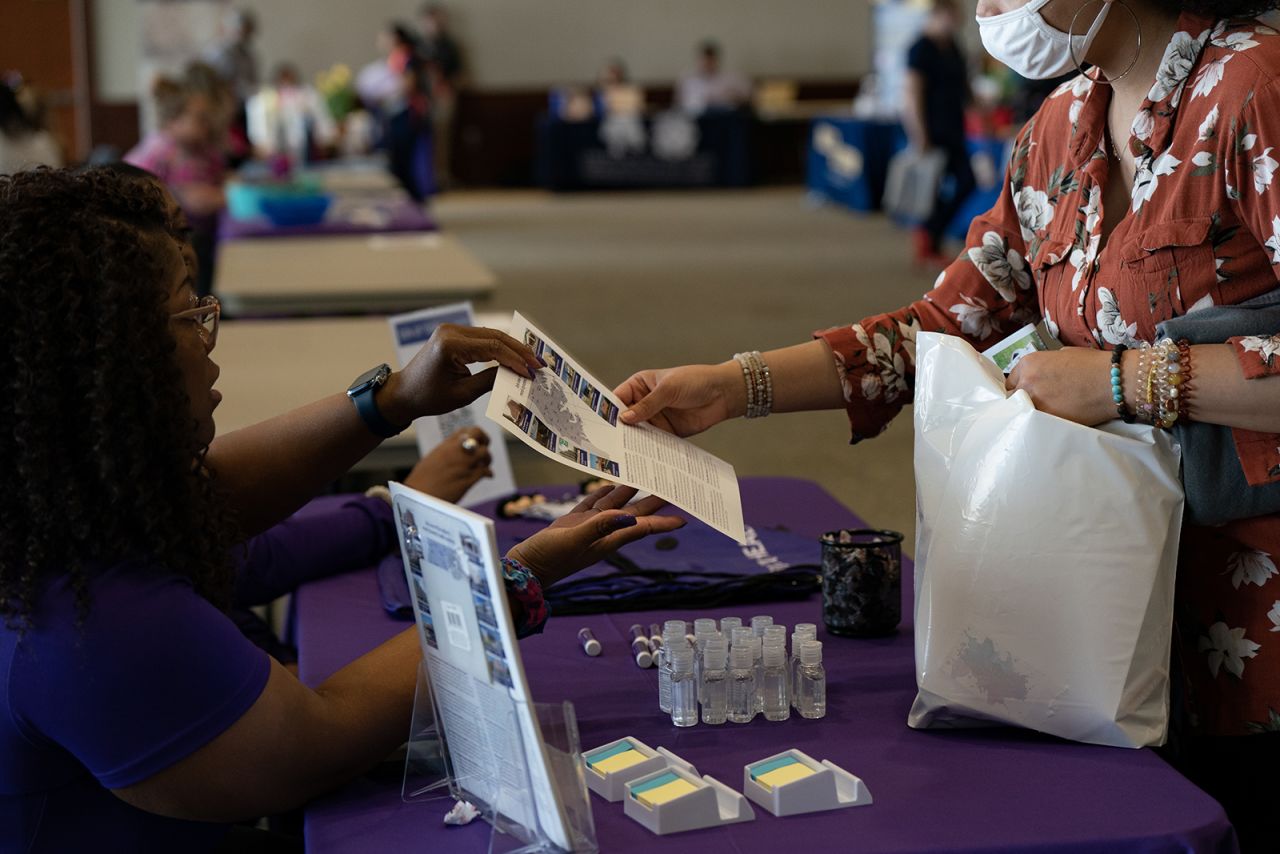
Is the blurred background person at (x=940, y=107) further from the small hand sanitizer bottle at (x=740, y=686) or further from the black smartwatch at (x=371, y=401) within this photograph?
the small hand sanitizer bottle at (x=740, y=686)

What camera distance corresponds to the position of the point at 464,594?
3.87 ft

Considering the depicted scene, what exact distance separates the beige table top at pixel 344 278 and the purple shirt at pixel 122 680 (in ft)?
9.22

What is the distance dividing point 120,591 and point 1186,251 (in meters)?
1.04

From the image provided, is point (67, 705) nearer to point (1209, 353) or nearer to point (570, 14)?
point (1209, 353)

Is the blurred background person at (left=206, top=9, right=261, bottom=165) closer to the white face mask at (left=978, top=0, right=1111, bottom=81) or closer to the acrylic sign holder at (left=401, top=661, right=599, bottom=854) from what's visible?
the white face mask at (left=978, top=0, right=1111, bottom=81)

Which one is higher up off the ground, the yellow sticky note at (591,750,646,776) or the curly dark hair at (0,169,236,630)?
the curly dark hair at (0,169,236,630)

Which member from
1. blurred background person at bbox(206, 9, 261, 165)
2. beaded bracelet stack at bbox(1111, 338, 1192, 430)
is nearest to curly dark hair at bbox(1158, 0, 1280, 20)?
beaded bracelet stack at bbox(1111, 338, 1192, 430)

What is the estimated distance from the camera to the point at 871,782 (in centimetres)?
130

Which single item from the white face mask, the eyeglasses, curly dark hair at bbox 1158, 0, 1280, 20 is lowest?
the eyeglasses

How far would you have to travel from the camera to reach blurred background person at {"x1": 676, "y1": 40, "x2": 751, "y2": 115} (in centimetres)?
1580

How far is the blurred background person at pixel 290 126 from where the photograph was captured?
28.5 feet

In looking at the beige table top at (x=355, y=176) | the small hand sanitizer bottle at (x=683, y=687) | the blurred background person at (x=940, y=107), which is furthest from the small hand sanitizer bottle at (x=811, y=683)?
the blurred background person at (x=940, y=107)

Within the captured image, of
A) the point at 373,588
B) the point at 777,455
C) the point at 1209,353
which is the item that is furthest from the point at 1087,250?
the point at 777,455

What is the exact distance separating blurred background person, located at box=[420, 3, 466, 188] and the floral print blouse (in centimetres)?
1402
